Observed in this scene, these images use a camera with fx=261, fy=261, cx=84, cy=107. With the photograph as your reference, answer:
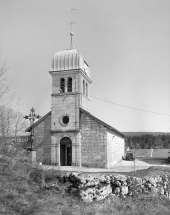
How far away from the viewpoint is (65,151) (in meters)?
25.5

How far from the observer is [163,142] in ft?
386

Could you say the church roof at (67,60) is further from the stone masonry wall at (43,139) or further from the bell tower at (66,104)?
the stone masonry wall at (43,139)

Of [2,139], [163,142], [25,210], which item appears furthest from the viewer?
[163,142]

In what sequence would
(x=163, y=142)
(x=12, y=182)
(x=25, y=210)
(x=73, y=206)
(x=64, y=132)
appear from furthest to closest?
(x=163, y=142) → (x=64, y=132) → (x=12, y=182) → (x=73, y=206) → (x=25, y=210)

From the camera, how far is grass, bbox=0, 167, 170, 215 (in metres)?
8.32

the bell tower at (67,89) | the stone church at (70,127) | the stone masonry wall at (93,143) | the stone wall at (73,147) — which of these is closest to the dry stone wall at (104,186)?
the stone masonry wall at (93,143)

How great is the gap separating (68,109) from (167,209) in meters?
16.4

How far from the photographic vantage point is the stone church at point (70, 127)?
2431cm

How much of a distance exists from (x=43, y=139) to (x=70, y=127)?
10.5 feet

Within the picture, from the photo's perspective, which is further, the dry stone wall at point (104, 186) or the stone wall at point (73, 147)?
the stone wall at point (73, 147)

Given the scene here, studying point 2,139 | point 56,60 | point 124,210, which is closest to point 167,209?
point 124,210

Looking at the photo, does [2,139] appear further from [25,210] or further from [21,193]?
[25,210]

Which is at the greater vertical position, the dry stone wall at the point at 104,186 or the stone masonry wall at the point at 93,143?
the stone masonry wall at the point at 93,143

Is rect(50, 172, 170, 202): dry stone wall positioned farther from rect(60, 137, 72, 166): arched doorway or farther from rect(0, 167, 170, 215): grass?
rect(60, 137, 72, 166): arched doorway
